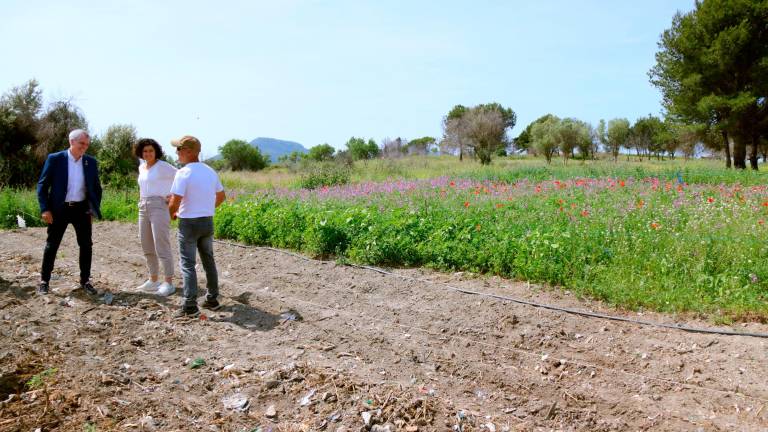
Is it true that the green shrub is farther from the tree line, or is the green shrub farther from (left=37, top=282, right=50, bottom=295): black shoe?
(left=37, top=282, right=50, bottom=295): black shoe

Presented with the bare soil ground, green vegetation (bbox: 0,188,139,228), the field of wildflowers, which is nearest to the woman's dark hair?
the bare soil ground

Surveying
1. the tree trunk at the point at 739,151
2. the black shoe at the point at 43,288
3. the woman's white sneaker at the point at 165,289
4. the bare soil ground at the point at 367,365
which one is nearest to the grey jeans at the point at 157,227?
the woman's white sneaker at the point at 165,289

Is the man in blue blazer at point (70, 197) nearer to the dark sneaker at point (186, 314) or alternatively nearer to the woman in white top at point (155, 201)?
the woman in white top at point (155, 201)

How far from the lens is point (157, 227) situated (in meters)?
5.49

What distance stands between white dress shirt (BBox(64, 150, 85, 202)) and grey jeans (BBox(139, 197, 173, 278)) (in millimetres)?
692

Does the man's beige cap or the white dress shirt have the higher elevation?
the man's beige cap

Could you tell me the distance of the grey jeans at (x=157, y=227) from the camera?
548 cm

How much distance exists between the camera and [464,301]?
5184 millimetres

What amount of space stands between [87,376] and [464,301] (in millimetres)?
3398

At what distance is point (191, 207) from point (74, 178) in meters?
1.86

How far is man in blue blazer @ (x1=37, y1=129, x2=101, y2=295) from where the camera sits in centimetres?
541

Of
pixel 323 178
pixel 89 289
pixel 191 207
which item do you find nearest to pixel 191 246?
pixel 191 207

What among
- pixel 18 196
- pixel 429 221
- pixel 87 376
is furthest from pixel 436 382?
pixel 18 196

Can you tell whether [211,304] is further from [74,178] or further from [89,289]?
[74,178]
